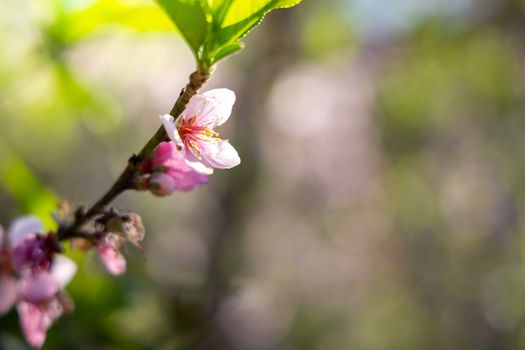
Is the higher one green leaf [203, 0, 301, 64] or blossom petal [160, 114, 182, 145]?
green leaf [203, 0, 301, 64]

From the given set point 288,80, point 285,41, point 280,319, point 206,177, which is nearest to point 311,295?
point 280,319

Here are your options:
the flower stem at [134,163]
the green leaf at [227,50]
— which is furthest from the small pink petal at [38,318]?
the green leaf at [227,50]

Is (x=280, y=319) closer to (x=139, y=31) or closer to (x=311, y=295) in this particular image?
(x=311, y=295)

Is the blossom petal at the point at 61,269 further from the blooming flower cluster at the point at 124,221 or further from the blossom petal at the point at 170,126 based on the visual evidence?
the blossom petal at the point at 170,126

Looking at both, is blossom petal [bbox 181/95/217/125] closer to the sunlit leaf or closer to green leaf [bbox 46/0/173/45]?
the sunlit leaf

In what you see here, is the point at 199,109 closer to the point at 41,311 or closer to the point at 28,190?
the point at 41,311

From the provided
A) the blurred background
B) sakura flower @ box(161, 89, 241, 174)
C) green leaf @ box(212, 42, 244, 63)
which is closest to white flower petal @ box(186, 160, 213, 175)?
sakura flower @ box(161, 89, 241, 174)
